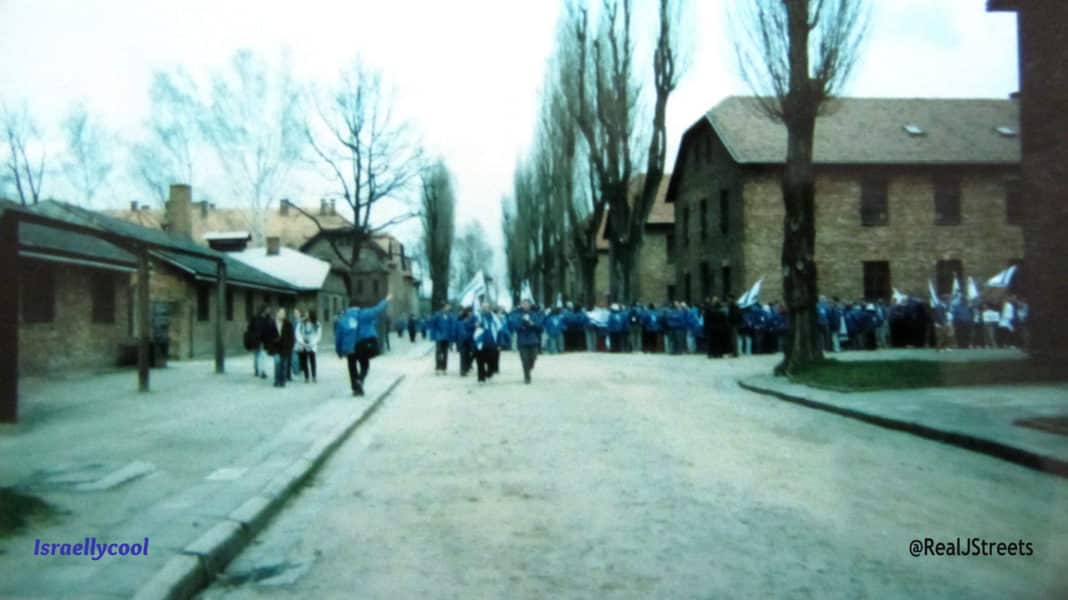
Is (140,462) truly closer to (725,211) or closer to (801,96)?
(801,96)

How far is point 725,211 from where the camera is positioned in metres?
37.1

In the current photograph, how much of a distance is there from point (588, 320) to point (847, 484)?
86.0ft

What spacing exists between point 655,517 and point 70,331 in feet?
63.6

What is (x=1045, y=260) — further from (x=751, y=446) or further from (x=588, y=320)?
(x=588, y=320)

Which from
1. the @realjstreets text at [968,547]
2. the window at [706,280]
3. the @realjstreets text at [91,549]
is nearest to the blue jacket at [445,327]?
the @realjstreets text at [91,549]

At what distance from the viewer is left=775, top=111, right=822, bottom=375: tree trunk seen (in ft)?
58.6

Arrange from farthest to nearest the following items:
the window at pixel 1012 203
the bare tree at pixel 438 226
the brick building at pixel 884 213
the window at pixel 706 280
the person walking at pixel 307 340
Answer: the bare tree at pixel 438 226, the window at pixel 706 280, the brick building at pixel 884 213, the window at pixel 1012 203, the person walking at pixel 307 340

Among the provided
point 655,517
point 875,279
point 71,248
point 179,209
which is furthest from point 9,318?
point 875,279

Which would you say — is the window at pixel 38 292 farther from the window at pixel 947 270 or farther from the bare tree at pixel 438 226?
the bare tree at pixel 438 226

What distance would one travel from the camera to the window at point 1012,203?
34.1 meters

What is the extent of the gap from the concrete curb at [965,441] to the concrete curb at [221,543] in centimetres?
651

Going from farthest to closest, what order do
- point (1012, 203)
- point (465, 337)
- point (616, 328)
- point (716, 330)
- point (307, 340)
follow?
point (1012, 203) < point (616, 328) < point (716, 330) < point (465, 337) < point (307, 340)

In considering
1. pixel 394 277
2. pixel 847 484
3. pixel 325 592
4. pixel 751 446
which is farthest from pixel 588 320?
pixel 394 277

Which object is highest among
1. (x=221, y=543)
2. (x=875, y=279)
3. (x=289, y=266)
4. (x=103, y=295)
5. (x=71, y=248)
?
(x=289, y=266)
